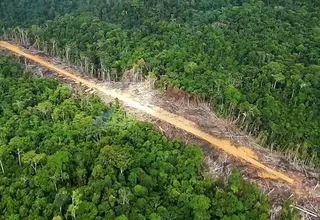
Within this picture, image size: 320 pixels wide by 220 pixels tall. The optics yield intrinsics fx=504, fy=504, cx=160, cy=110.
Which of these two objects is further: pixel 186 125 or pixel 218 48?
pixel 218 48

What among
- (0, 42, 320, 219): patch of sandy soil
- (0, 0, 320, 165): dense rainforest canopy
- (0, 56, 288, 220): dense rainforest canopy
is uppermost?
(0, 0, 320, 165): dense rainforest canopy

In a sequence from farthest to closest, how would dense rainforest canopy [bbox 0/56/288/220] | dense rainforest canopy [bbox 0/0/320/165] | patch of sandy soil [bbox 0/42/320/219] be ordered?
dense rainforest canopy [bbox 0/0/320/165]
patch of sandy soil [bbox 0/42/320/219]
dense rainforest canopy [bbox 0/56/288/220]

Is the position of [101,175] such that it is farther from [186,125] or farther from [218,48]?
[218,48]

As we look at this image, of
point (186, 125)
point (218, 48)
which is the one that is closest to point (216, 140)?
point (186, 125)

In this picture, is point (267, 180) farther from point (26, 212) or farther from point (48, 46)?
point (48, 46)

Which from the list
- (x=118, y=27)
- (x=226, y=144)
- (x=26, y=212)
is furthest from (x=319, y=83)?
(x=26, y=212)

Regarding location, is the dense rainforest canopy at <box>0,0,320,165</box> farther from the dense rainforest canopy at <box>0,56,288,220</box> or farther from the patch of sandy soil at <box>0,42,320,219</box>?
the dense rainforest canopy at <box>0,56,288,220</box>

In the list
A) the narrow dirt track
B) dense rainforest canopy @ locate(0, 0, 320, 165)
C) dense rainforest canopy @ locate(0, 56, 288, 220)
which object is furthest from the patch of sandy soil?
dense rainforest canopy @ locate(0, 56, 288, 220)
